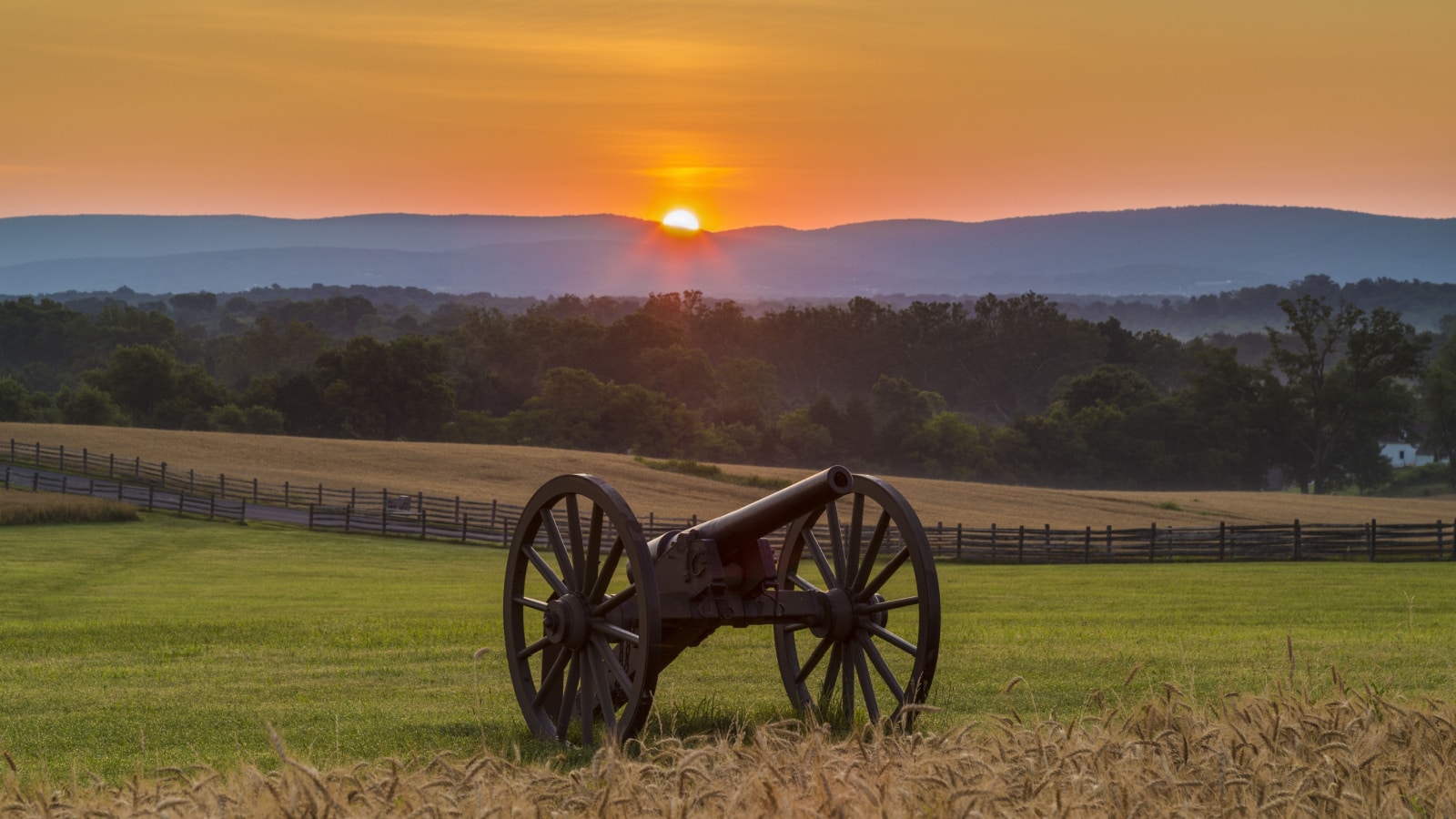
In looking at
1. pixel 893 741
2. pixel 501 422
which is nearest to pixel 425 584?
pixel 893 741

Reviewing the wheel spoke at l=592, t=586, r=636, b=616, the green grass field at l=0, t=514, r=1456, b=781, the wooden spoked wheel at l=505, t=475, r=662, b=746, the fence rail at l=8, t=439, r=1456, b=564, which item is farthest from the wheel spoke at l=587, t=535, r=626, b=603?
the fence rail at l=8, t=439, r=1456, b=564

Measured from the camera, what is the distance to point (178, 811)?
5.88 meters

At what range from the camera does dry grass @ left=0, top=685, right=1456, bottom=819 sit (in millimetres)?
5672

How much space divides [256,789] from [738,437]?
97412 millimetres

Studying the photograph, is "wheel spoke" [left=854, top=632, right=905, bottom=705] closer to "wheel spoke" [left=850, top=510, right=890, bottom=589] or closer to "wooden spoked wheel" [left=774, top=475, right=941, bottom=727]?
"wooden spoked wheel" [left=774, top=475, right=941, bottom=727]

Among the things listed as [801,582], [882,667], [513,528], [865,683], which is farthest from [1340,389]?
[882,667]

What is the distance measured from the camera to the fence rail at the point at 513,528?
3669cm

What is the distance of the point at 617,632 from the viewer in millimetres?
8836

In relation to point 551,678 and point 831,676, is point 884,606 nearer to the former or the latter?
point 831,676

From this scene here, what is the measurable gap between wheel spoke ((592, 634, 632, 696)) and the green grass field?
0.66 metres

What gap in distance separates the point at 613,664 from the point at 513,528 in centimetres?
3894

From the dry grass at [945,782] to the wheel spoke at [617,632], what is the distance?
1436mm

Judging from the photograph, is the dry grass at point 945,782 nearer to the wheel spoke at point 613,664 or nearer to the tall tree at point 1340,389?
the wheel spoke at point 613,664

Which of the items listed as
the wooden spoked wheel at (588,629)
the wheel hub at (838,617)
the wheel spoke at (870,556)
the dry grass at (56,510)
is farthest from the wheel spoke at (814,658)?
the dry grass at (56,510)
